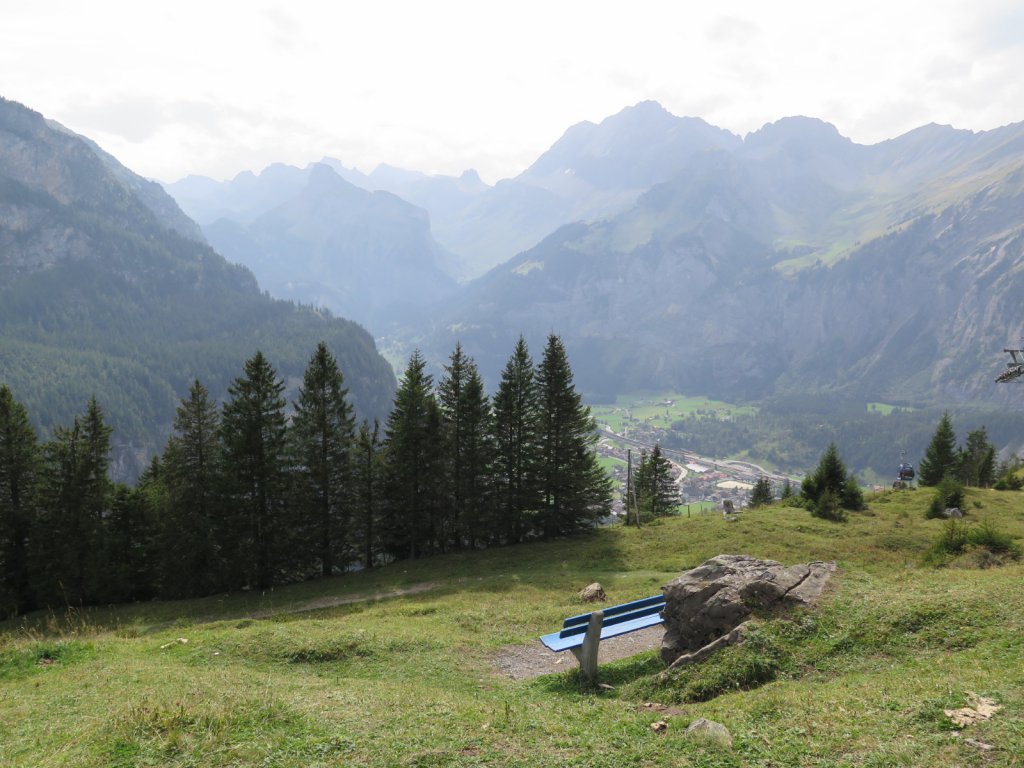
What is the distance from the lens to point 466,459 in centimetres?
4678

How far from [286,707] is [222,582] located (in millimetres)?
31209

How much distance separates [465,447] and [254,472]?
1565cm

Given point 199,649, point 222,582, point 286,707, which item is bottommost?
point 222,582

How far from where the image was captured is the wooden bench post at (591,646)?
1475cm

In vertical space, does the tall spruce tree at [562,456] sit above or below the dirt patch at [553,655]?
above

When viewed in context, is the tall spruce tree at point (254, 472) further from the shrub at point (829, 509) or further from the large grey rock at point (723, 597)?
the shrub at point (829, 509)

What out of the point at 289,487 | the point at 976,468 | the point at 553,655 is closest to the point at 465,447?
the point at 289,487

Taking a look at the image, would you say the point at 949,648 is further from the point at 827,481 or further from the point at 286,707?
the point at 827,481

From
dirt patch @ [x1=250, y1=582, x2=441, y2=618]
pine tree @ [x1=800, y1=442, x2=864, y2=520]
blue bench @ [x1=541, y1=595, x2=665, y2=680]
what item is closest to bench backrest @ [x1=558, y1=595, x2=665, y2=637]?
blue bench @ [x1=541, y1=595, x2=665, y2=680]

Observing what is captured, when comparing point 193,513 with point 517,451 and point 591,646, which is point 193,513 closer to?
point 517,451

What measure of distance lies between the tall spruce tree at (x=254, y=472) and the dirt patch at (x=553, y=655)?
26258 millimetres

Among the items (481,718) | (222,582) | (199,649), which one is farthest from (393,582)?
(481,718)

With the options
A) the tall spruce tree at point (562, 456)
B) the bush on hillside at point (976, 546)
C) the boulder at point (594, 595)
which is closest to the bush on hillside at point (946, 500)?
the bush on hillside at point (976, 546)

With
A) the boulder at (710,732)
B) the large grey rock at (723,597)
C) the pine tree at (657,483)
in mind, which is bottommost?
the pine tree at (657,483)
